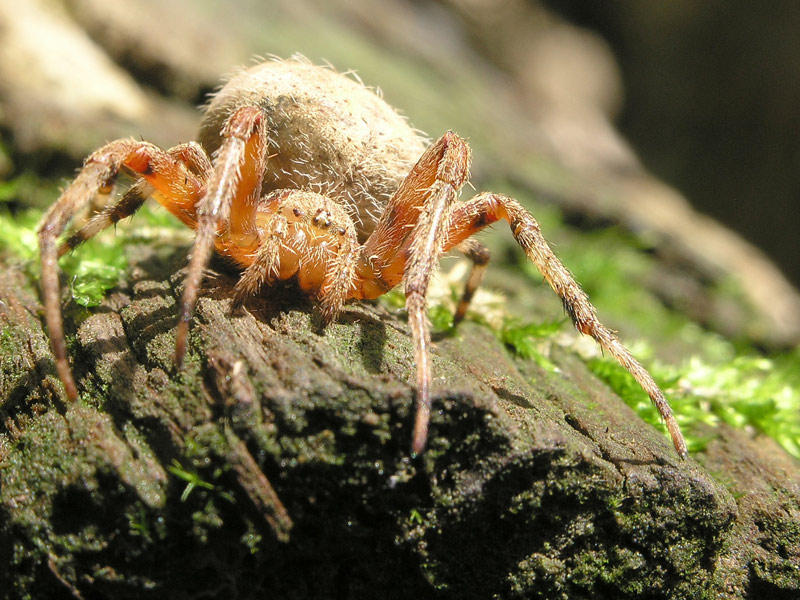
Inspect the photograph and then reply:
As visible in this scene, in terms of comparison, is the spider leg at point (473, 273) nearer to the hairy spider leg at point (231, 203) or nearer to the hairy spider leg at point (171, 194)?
the hairy spider leg at point (231, 203)

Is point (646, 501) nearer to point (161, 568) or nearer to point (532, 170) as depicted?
point (161, 568)

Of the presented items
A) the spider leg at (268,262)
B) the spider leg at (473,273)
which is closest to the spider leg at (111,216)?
the spider leg at (268,262)

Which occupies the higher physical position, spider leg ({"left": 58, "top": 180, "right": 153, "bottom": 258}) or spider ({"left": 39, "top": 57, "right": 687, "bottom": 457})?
spider ({"left": 39, "top": 57, "right": 687, "bottom": 457})

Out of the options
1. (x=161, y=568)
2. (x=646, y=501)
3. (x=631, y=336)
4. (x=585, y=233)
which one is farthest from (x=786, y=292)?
(x=161, y=568)

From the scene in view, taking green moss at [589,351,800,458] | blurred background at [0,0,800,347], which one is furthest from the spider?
blurred background at [0,0,800,347]

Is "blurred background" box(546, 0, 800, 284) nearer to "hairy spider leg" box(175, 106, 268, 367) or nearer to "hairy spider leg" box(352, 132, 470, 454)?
"hairy spider leg" box(352, 132, 470, 454)

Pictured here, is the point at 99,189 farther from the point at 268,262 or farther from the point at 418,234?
the point at 418,234

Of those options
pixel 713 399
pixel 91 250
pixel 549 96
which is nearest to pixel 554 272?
pixel 713 399
